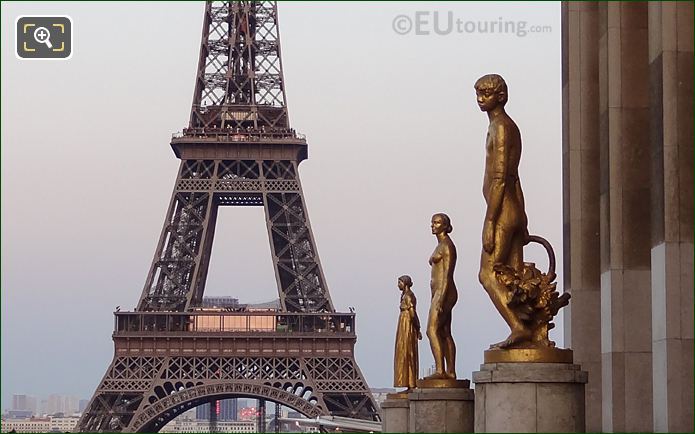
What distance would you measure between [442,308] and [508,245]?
375 cm

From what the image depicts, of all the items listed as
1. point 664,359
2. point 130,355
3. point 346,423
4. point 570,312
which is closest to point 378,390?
point 130,355

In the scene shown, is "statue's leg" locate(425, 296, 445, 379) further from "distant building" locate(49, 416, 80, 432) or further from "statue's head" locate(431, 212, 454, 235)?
"distant building" locate(49, 416, 80, 432)

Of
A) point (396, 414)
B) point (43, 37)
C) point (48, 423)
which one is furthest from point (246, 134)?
point (396, 414)

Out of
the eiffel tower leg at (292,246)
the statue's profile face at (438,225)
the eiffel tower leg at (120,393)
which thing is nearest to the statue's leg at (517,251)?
the statue's profile face at (438,225)

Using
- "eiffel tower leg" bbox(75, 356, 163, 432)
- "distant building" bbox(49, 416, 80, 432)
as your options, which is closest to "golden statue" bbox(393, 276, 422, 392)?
"eiffel tower leg" bbox(75, 356, 163, 432)

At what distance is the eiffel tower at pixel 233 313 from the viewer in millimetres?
79875

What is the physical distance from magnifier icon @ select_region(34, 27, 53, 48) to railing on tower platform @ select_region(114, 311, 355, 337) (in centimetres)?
4157

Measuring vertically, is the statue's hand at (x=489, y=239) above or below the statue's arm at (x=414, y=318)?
above

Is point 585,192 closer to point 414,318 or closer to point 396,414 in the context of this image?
point 414,318

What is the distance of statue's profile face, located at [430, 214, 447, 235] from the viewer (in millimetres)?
21516

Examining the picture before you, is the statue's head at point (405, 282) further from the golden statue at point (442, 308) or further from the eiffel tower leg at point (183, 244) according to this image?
the eiffel tower leg at point (183, 244)

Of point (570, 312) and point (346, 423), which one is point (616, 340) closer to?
point (570, 312)

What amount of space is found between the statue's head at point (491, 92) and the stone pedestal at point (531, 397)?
125 inches

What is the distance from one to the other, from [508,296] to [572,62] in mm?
9238
